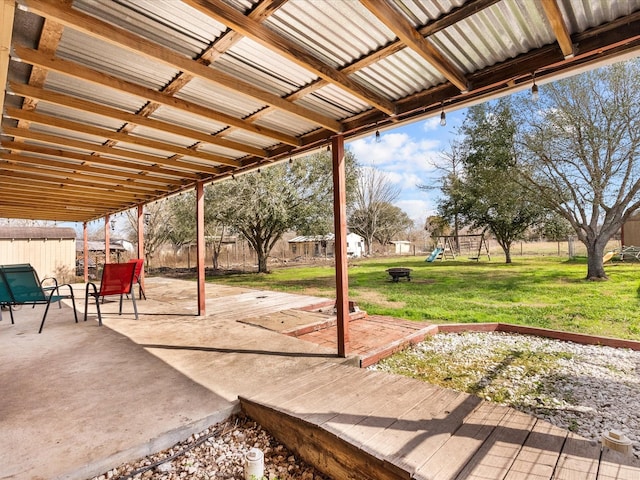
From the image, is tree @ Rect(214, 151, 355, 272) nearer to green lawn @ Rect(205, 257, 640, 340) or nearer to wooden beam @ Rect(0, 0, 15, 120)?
green lawn @ Rect(205, 257, 640, 340)

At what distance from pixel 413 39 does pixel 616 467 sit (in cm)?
238

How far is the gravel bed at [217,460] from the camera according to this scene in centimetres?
179

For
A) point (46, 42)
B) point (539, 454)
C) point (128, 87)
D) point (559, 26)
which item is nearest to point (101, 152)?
point (128, 87)

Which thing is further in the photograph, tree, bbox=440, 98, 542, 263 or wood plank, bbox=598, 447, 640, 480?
tree, bbox=440, 98, 542, 263

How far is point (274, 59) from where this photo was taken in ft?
7.43

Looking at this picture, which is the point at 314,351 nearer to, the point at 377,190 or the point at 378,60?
the point at 378,60

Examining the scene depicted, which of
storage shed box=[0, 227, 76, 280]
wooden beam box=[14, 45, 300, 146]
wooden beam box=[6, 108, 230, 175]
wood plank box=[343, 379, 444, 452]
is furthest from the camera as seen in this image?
storage shed box=[0, 227, 76, 280]

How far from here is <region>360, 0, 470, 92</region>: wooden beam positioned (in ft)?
5.52

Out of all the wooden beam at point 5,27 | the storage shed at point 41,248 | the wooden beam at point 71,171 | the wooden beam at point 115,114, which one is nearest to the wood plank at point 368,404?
the wooden beam at point 5,27

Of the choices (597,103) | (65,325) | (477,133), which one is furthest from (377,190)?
(65,325)

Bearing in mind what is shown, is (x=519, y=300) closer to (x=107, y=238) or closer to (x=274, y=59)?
(x=274, y=59)

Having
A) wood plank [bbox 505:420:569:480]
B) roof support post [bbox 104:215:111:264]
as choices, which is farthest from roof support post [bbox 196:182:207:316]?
roof support post [bbox 104:215:111:264]

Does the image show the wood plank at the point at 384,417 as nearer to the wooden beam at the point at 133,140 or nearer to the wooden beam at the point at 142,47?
the wooden beam at the point at 142,47

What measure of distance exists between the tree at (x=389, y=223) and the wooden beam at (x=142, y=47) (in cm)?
2935
